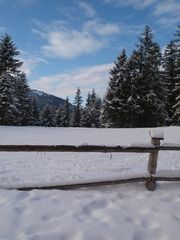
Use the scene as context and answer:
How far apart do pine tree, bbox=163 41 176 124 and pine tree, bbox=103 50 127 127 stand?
7.04 meters

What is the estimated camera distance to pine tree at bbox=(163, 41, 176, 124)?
44.1 m

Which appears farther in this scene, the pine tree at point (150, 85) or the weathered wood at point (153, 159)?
the pine tree at point (150, 85)

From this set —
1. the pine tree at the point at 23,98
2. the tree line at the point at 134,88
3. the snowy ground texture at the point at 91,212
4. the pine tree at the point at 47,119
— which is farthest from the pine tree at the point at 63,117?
the snowy ground texture at the point at 91,212

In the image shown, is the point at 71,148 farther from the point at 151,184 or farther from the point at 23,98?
the point at 23,98

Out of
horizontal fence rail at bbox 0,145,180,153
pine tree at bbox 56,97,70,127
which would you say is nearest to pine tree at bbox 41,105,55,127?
pine tree at bbox 56,97,70,127

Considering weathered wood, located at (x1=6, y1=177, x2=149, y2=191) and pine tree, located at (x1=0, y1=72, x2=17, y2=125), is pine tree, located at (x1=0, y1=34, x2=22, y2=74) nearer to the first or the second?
pine tree, located at (x1=0, y1=72, x2=17, y2=125)

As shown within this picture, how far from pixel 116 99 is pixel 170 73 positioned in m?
11.7

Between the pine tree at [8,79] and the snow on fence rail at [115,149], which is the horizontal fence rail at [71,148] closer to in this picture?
the snow on fence rail at [115,149]

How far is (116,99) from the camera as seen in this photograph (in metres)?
38.5

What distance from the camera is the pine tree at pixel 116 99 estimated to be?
3878cm

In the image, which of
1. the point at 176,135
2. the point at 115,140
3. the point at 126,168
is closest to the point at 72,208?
the point at 126,168

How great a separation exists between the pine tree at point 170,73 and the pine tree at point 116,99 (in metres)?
7.04

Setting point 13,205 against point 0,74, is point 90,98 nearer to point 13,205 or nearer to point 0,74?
point 0,74

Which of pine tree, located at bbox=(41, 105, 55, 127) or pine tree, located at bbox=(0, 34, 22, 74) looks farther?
pine tree, located at bbox=(41, 105, 55, 127)
